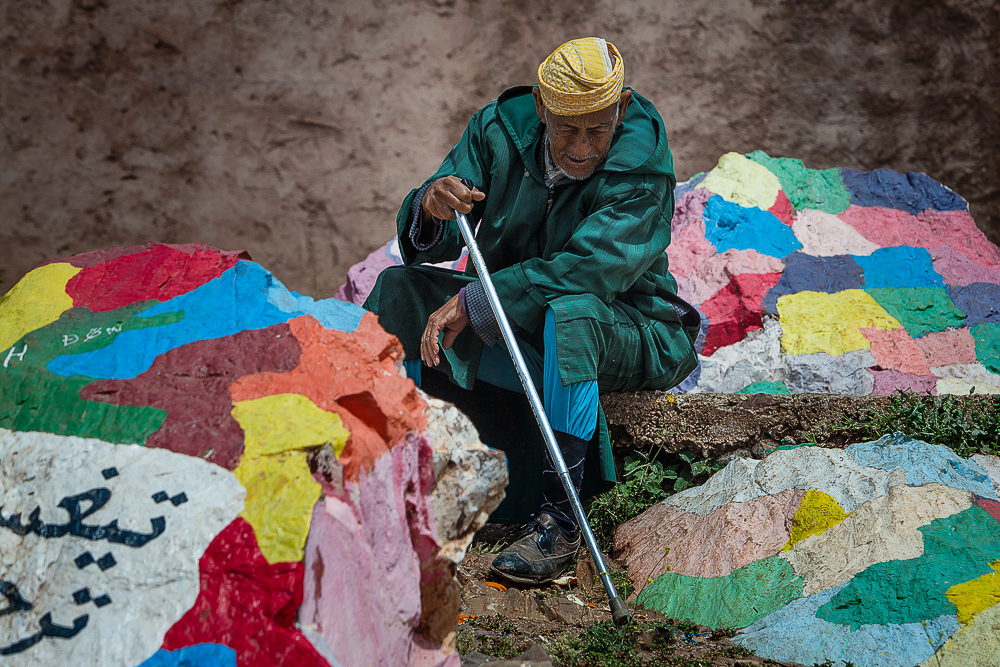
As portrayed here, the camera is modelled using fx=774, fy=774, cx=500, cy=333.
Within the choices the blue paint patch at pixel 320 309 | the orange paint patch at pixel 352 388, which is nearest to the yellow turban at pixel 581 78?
the blue paint patch at pixel 320 309

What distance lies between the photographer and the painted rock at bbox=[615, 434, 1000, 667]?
185 centimetres

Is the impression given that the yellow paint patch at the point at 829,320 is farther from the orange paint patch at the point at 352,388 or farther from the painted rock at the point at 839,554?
the orange paint patch at the point at 352,388

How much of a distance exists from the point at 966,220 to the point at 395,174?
3.34 meters

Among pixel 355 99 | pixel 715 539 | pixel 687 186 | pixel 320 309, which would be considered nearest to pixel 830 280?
pixel 687 186

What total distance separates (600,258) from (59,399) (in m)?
1.48

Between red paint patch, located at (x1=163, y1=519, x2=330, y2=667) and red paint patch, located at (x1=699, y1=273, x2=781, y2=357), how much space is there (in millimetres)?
2722

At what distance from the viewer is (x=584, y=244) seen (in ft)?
7.65

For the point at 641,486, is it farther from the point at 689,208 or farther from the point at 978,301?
the point at 978,301

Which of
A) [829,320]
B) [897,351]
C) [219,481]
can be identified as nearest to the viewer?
[219,481]

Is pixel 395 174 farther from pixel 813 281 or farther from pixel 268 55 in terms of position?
pixel 813 281

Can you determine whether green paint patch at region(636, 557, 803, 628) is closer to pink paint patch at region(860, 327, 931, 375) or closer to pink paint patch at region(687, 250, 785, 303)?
pink paint patch at region(860, 327, 931, 375)

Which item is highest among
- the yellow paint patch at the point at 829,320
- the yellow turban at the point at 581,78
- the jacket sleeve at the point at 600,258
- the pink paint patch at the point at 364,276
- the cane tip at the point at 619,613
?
the yellow turban at the point at 581,78

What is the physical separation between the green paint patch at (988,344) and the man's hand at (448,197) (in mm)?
2522

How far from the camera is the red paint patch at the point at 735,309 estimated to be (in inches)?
143
